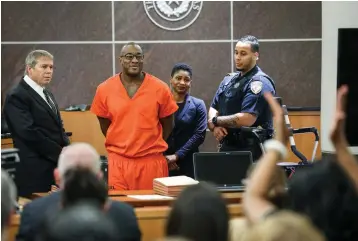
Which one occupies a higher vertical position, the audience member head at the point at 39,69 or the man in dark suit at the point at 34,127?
the audience member head at the point at 39,69

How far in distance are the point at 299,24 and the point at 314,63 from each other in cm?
43

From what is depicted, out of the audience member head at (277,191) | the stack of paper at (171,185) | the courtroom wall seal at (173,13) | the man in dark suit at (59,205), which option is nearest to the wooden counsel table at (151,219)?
the stack of paper at (171,185)

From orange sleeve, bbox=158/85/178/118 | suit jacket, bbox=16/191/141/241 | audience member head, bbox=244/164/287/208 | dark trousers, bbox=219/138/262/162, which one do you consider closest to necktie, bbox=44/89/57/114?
orange sleeve, bbox=158/85/178/118

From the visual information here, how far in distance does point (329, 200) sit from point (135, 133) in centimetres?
253

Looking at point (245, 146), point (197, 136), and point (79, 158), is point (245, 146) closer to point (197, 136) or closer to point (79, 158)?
point (197, 136)

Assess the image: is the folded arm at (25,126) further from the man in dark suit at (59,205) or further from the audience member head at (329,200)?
the audience member head at (329,200)

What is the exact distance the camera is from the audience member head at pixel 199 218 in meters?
2.09

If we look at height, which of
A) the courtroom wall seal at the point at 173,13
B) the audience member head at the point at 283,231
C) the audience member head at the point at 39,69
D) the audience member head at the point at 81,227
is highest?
the courtroom wall seal at the point at 173,13

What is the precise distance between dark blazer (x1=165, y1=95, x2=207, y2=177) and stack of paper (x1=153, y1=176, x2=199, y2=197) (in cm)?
148

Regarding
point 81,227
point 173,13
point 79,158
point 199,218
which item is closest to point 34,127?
point 79,158

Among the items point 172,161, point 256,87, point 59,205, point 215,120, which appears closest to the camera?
point 59,205

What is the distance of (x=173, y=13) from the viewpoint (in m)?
8.00

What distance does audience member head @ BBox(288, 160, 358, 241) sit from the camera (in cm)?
243

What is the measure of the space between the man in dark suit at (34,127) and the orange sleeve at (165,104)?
2.16ft
